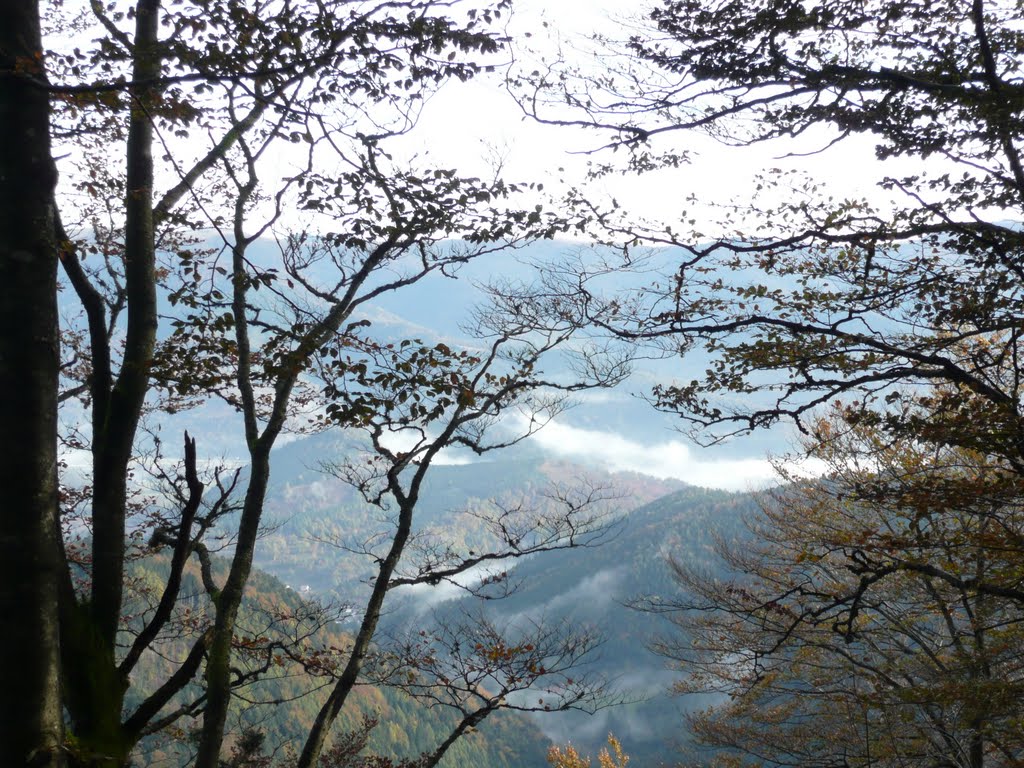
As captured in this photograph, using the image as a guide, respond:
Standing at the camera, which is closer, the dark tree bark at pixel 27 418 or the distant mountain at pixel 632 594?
the dark tree bark at pixel 27 418

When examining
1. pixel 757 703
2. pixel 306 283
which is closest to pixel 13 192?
pixel 306 283

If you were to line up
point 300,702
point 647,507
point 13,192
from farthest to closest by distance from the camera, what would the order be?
1. point 647,507
2. point 300,702
3. point 13,192

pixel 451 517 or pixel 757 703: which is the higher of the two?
pixel 451 517

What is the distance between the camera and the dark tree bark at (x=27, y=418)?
1.97 m

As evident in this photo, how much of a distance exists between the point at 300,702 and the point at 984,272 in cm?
6197

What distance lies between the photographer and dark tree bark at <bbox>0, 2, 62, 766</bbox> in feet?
6.48

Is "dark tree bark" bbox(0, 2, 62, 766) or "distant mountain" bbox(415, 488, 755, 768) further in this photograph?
"distant mountain" bbox(415, 488, 755, 768)

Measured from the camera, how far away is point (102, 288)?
731 cm

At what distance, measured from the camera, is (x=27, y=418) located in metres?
2.07

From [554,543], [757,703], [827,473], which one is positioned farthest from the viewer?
[757,703]

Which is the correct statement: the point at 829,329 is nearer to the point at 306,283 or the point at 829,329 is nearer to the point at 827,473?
the point at 306,283

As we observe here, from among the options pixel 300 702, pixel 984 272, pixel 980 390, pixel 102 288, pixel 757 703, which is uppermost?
pixel 102 288

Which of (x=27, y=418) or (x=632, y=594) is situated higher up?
(x=27, y=418)

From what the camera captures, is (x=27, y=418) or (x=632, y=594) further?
(x=632, y=594)
